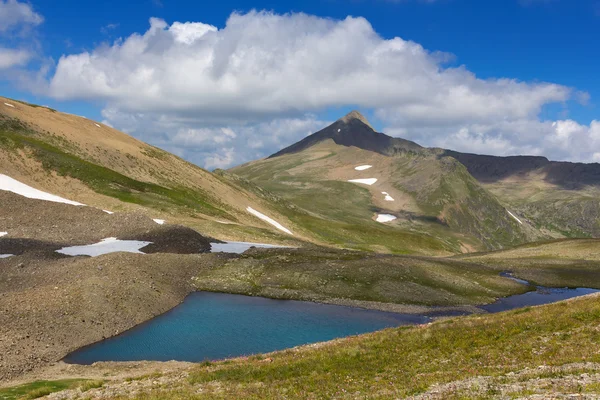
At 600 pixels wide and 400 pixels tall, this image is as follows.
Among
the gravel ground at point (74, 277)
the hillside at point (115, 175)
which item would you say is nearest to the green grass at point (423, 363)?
the gravel ground at point (74, 277)

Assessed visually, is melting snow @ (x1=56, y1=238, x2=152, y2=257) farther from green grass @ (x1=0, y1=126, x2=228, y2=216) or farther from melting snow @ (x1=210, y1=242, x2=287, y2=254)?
green grass @ (x1=0, y1=126, x2=228, y2=216)

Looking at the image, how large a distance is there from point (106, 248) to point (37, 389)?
4758 centimetres

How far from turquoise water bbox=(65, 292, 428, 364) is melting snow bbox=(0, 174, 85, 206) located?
5181cm

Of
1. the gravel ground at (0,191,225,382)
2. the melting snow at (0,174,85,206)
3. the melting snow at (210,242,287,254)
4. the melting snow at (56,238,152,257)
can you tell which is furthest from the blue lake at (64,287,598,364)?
the melting snow at (0,174,85,206)

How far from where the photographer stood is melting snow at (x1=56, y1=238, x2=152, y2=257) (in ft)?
225

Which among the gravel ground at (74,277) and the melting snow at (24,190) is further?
A: the melting snow at (24,190)

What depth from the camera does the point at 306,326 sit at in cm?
5094

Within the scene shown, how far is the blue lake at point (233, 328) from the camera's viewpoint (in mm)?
41219

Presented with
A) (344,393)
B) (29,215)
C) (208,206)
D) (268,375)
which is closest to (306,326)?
(268,375)

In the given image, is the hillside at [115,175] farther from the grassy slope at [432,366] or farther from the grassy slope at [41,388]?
the grassy slope at [432,366]

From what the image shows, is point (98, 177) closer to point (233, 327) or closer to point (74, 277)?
point (74, 277)

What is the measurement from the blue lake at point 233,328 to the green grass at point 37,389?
26.0 feet

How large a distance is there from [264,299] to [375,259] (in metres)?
26.5

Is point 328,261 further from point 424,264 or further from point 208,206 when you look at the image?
point 208,206
